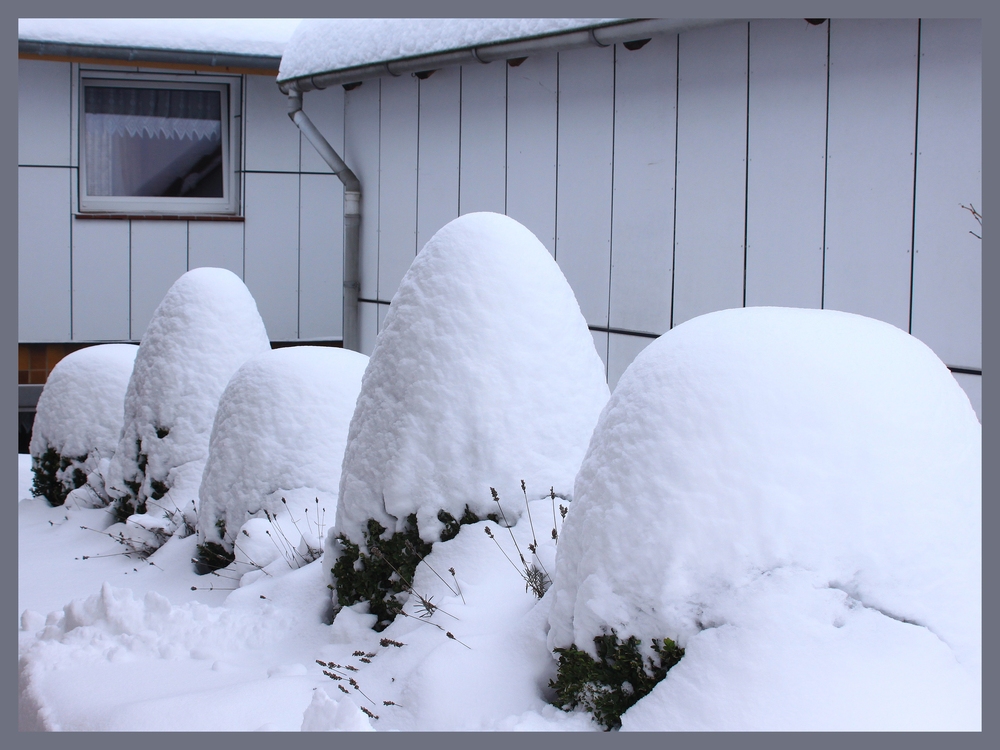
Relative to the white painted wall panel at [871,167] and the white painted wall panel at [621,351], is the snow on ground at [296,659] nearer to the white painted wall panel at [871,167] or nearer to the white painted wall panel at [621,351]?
the white painted wall panel at [871,167]

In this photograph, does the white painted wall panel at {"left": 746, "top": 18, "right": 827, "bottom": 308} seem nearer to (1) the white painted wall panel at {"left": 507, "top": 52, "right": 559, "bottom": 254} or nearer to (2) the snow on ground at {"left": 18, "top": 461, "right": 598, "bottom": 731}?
(1) the white painted wall panel at {"left": 507, "top": 52, "right": 559, "bottom": 254}

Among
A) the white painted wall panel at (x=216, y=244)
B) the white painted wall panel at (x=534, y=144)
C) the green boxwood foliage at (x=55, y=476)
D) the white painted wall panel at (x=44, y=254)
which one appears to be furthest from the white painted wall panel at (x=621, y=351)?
the white painted wall panel at (x=44, y=254)

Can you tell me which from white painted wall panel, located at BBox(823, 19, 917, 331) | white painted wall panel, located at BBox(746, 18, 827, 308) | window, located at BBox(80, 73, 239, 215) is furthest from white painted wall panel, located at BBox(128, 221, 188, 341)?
white painted wall panel, located at BBox(823, 19, 917, 331)

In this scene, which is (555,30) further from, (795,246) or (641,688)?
(641,688)

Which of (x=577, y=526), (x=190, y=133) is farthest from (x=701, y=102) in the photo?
(x=190, y=133)

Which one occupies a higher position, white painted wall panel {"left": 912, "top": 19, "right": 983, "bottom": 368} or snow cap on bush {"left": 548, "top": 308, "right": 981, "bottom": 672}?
white painted wall panel {"left": 912, "top": 19, "right": 983, "bottom": 368}

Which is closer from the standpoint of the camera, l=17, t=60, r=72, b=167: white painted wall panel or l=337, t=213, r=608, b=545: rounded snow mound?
l=337, t=213, r=608, b=545: rounded snow mound

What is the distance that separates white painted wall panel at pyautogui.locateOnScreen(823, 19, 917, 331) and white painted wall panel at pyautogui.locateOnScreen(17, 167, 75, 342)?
24.9ft

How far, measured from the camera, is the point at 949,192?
4184mm

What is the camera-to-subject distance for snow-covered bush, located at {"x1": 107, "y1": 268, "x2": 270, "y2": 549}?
5.62 metres

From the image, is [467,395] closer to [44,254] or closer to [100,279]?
[100,279]

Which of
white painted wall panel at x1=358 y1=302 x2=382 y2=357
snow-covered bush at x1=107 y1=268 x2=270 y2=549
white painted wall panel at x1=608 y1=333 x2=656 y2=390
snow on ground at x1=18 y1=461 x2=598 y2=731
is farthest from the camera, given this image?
white painted wall panel at x1=358 y1=302 x2=382 y2=357

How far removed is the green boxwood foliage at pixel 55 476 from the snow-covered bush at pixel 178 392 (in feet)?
3.69

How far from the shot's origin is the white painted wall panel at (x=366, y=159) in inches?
345
